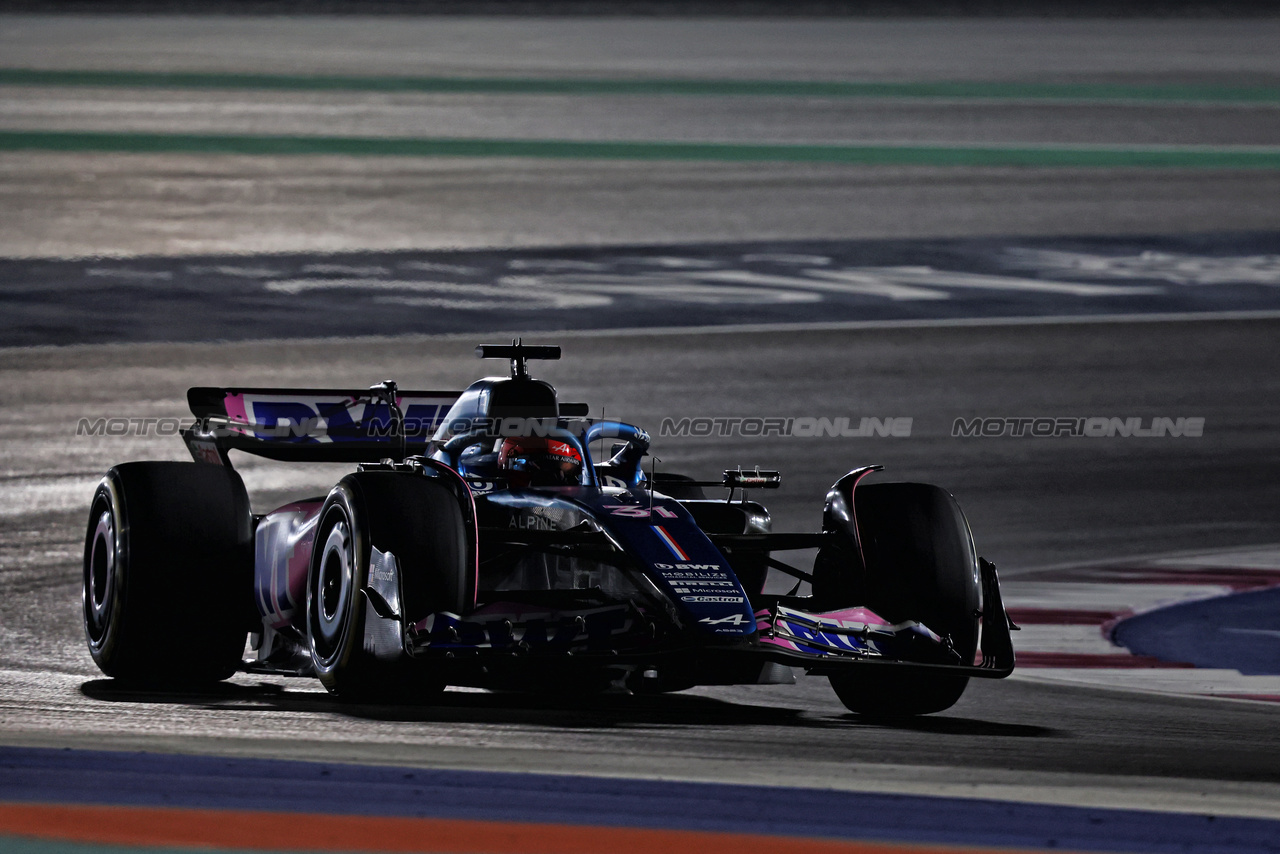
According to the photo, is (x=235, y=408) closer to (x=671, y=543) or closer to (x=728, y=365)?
(x=671, y=543)

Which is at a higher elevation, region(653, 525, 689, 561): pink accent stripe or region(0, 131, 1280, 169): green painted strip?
region(0, 131, 1280, 169): green painted strip

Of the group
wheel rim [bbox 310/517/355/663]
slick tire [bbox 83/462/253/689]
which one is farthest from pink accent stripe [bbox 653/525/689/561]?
slick tire [bbox 83/462/253/689]

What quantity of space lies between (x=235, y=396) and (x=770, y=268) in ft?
34.9

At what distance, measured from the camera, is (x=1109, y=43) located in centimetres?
3481

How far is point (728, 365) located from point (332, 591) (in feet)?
29.3

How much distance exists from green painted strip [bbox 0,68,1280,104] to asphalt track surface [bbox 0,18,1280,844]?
1.83 ft

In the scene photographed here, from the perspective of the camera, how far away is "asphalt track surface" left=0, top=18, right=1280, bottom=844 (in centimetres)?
635

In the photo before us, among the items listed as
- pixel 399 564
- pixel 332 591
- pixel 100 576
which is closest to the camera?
pixel 399 564

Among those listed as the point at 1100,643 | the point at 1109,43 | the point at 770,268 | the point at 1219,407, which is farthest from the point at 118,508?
the point at 1109,43
